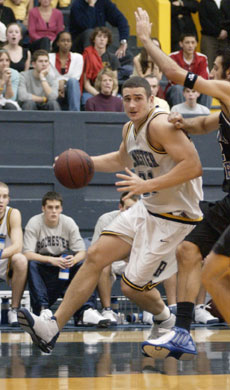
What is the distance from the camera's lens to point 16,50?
415 inches

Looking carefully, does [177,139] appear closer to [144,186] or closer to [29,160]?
[144,186]

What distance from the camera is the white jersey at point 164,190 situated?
5680 mm

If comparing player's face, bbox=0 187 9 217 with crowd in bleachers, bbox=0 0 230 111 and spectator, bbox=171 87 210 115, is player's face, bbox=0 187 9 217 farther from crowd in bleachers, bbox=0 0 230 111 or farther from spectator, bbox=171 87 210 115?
spectator, bbox=171 87 210 115

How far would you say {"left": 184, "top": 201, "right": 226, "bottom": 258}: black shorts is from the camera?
5.36 metres

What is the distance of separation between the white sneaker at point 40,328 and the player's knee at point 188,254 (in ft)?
3.12

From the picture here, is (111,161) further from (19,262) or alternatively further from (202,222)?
(19,262)

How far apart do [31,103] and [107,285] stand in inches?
99.2

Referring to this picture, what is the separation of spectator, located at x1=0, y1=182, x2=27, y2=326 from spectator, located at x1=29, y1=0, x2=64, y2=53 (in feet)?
11.1

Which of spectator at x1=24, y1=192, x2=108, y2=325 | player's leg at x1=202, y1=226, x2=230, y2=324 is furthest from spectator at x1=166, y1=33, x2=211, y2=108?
player's leg at x1=202, y1=226, x2=230, y2=324

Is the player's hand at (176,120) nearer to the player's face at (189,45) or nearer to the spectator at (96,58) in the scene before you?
the spectator at (96,58)

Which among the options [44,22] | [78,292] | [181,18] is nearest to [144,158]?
[78,292]

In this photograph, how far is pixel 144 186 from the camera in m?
5.34

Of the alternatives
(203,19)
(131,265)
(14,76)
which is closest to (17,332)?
(131,265)

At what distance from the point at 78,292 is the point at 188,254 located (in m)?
→ 0.80
